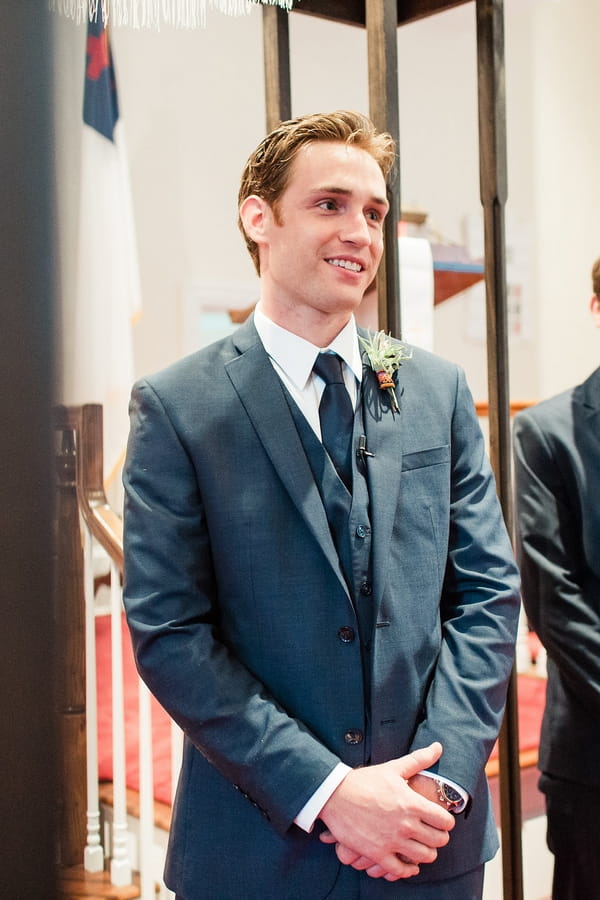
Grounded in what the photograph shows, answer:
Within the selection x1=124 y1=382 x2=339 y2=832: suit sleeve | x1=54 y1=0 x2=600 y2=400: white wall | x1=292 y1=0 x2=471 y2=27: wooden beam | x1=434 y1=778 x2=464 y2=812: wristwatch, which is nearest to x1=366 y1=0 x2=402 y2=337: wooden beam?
x1=292 y1=0 x2=471 y2=27: wooden beam

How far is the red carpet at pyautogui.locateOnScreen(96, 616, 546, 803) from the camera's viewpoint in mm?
2594

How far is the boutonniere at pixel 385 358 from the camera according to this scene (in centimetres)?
132

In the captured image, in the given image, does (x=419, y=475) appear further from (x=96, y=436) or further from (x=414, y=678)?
(x=96, y=436)

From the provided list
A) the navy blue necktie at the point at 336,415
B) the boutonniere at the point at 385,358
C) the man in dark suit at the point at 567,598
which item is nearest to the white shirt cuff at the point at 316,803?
the navy blue necktie at the point at 336,415

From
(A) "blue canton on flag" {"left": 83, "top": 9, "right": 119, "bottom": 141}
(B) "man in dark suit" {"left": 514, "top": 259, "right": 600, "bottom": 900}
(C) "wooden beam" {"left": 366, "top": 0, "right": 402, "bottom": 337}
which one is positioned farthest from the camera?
(A) "blue canton on flag" {"left": 83, "top": 9, "right": 119, "bottom": 141}

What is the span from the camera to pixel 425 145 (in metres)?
4.81

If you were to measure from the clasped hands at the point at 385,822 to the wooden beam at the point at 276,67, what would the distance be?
1.15 meters

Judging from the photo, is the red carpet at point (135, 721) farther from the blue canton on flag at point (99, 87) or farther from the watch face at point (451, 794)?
the blue canton on flag at point (99, 87)

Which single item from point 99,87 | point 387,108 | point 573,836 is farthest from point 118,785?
point 99,87

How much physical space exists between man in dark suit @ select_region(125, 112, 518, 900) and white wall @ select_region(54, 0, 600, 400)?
2865mm

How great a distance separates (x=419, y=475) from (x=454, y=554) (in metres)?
0.13

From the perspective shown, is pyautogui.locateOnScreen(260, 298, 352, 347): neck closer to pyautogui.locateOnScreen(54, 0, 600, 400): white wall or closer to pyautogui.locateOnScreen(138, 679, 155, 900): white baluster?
pyautogui.locateOnScreen(138, 679, 155, 900): white baluster

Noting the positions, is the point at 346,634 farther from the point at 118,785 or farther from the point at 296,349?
the point at 118,785

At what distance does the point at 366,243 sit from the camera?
4.20 feet
